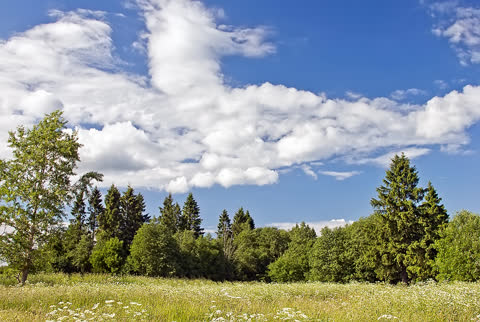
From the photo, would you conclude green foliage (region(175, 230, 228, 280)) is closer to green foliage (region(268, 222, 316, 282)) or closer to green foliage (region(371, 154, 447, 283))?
green foliage (region(268, 222, 316, 282))

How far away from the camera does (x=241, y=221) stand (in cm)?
10619

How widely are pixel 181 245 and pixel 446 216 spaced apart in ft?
141

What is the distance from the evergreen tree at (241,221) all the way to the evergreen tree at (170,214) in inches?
900

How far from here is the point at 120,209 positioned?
6969 centimetres

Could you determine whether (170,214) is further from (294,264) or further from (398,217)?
(398,217)

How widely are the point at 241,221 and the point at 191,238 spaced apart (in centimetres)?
4185

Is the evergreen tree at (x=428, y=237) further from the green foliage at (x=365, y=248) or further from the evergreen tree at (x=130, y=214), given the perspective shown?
the evergreen tree at (x=130, y=214)

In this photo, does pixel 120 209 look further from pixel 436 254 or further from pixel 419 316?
pixel 419 316

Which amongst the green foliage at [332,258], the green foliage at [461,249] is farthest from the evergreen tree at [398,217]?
the green foliage at [332,258]

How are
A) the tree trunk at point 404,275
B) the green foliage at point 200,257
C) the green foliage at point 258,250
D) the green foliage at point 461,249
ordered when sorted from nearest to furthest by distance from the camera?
the green foliage at point 461,249
the tree trunk at point 404,275
the green foliage at point 200,257
the green foliage at point 258,250

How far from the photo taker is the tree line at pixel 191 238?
21734mm

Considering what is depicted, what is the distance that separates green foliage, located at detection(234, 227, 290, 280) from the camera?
7919 centimetres

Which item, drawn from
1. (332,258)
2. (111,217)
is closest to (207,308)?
(332,258)

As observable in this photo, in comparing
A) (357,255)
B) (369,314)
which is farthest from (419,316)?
(357,255)
